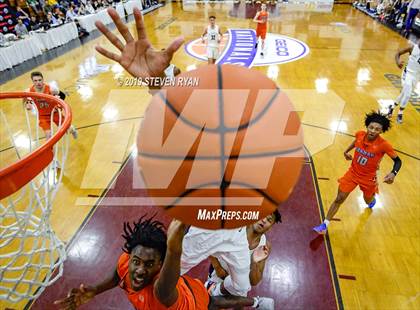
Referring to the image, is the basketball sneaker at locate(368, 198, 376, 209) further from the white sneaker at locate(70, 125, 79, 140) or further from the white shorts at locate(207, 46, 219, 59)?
the white shorts at locate(207, 46, 219, 59)

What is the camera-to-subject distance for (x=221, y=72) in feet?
5.05

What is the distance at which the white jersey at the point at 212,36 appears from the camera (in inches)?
355

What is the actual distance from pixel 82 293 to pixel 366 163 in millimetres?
3112

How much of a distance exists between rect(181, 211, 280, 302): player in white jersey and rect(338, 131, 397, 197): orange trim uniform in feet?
6.02

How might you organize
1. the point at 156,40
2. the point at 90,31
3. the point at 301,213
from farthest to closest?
1. the point at 90,31
2. the point at 156,40
3. the point at 301,213

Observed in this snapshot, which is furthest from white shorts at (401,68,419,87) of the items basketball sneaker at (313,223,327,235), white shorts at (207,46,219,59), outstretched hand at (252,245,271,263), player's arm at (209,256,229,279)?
player's arm at (209,256,229,279)

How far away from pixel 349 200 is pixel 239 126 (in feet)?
12.1

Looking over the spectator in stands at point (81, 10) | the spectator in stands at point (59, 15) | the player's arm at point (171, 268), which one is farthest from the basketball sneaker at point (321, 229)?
the spectator in stands at point (81, 10)

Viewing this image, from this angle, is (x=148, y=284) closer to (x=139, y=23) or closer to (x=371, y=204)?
(x=139, y=23)

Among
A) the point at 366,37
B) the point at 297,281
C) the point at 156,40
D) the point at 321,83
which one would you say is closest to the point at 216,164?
the point at 297,281

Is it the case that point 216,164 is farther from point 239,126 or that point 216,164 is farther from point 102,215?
point 102,215

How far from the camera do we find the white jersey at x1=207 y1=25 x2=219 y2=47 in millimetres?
9005

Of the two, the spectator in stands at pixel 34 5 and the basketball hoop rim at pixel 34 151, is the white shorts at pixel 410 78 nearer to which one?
the basketball hoop rim at pixel 34 151

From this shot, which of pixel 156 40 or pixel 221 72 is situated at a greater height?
pixel 221 72
